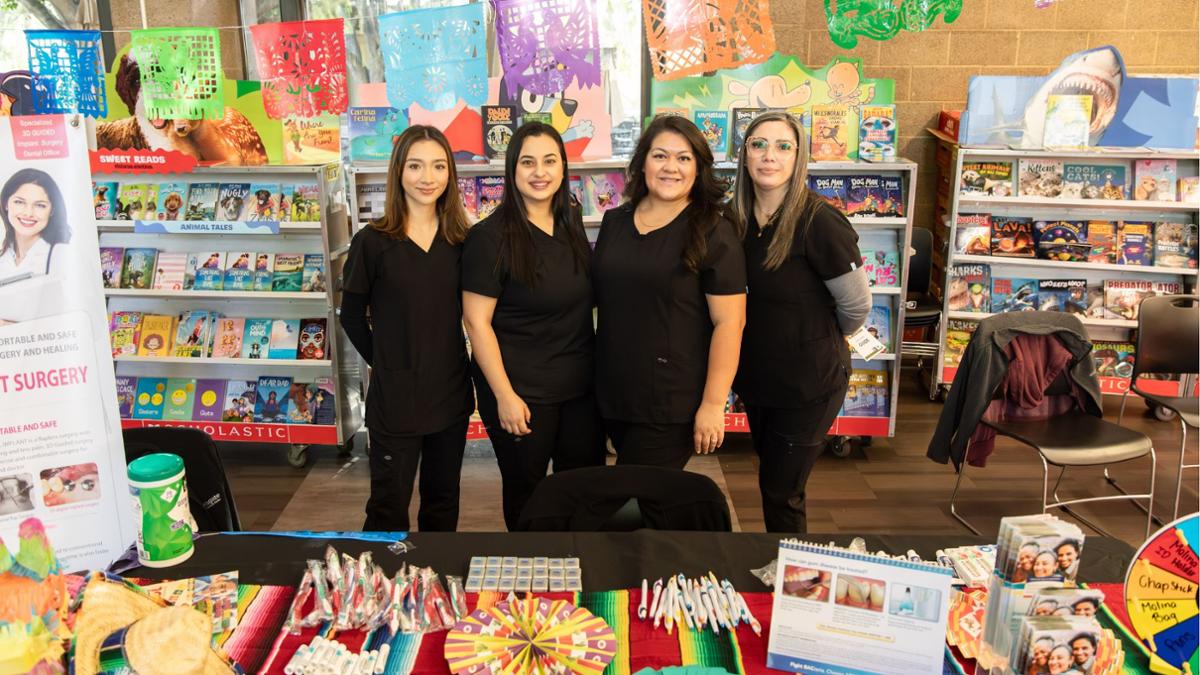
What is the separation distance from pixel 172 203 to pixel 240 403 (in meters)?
1.00

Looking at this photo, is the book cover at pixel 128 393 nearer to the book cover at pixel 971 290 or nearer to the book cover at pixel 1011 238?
the book cover at pixel 971 290

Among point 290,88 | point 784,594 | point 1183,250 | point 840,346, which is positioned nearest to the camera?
point 784,594

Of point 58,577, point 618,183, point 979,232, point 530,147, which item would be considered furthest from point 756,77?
point 58,577

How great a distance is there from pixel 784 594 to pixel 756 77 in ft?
9.89

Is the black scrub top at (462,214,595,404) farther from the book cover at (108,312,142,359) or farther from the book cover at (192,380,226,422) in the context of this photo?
the book cover at (108,312,142,359)

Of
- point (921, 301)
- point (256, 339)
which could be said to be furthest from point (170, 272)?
point (921, 301)

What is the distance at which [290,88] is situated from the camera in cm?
376

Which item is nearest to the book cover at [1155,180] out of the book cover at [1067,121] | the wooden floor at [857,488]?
the book cover at [1067,121]

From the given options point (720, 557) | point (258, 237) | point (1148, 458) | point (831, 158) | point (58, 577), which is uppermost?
point (831, 158)

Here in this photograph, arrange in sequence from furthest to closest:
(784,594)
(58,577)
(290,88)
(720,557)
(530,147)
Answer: (290,88) → (530,147) → (720,557) → (784,594) → (58,577)

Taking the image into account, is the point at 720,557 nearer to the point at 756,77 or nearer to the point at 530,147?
the point at 530,147

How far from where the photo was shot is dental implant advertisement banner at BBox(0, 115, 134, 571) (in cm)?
167

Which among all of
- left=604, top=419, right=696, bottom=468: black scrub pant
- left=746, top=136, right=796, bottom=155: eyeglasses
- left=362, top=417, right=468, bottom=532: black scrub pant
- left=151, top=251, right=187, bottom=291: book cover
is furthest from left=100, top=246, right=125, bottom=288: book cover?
left=746, top=136, right=796, bottom=155: eyeglasses

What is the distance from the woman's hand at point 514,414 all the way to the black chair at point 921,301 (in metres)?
2.97
